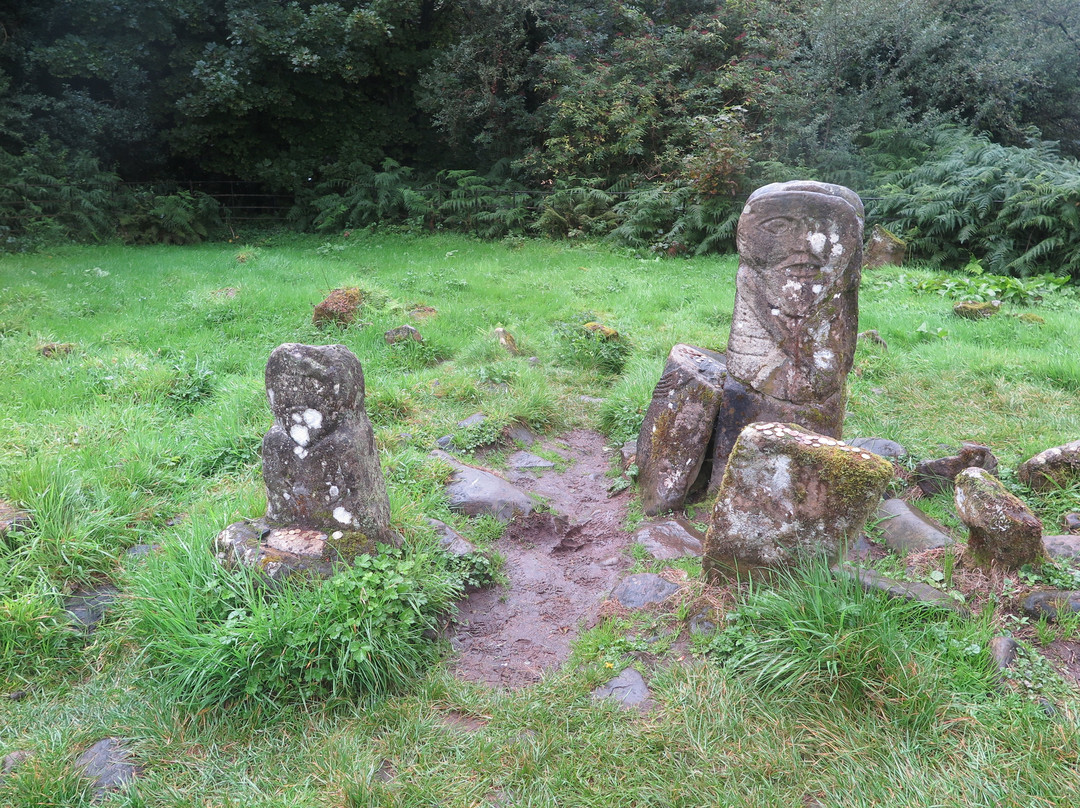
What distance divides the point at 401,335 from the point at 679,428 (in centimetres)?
391

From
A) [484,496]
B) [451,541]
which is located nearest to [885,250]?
[484,496]

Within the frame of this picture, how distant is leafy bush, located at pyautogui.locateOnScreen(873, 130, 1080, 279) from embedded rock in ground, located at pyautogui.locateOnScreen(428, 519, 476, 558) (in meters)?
11.0

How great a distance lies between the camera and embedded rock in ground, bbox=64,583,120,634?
3.61m

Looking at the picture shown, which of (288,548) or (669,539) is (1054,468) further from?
(288,548)

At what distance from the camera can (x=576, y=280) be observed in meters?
11.0

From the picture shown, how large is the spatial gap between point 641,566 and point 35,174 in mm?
15247

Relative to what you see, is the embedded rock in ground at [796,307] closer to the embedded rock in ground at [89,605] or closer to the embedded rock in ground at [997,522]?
the embedded rock in ground at [997,522]

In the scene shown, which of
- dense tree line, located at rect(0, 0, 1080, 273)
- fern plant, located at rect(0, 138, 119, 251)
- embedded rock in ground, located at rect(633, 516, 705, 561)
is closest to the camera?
embedded rock in ground, located at rect(633, 516, 705, 561)

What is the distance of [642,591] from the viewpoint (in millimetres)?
3896

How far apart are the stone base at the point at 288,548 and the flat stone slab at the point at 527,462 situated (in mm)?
2120

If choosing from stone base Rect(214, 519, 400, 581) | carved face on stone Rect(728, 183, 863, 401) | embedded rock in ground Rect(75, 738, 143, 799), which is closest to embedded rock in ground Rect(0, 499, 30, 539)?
stone base Rect(214, 519, 400, 581)

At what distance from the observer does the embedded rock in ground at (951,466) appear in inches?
187

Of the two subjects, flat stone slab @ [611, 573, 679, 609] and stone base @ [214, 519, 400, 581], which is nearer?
stone base @ [214, 519, 400, 581]

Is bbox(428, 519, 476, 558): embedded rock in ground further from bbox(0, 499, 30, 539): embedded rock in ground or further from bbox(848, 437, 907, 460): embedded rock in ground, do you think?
bbox(848, 437, 907, 460): embedded rock in ground
